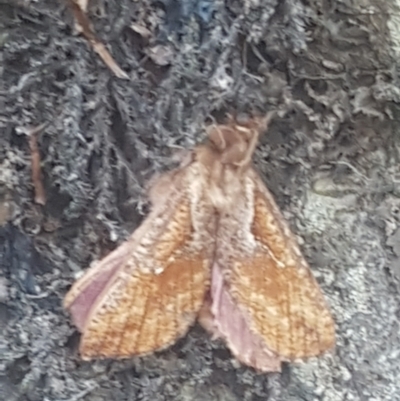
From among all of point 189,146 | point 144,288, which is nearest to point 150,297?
point 144,288

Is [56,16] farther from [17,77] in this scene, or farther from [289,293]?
[289,293]

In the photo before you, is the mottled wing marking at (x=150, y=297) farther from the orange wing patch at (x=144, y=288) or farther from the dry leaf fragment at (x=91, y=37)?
the dry leaf fragment at (x=91, y=37)

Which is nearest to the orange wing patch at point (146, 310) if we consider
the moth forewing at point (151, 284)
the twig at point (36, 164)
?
the moth forewing at point (151, 284)

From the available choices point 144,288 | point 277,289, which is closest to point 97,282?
point 144,288

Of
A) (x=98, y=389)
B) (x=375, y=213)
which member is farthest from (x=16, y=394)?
(x=375, y=213)

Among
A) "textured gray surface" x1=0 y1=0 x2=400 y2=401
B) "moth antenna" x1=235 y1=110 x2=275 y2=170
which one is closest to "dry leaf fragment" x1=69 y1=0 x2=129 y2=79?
"textured gray surface" x1=0 y1=0 x2=400 y2=401

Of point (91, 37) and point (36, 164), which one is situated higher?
point (91, 37)

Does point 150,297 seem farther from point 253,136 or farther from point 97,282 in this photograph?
point 253,136
